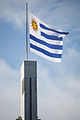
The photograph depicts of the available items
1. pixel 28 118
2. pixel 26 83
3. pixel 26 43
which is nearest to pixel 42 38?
pixel 26 43

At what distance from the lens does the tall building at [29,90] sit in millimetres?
43719

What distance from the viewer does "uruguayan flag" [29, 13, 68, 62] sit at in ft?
136

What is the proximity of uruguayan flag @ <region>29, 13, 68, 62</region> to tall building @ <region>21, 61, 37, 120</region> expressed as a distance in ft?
16.2

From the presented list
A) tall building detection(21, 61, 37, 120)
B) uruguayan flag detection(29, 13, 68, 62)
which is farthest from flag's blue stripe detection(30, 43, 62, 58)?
tall building detection(21, 61, 37, 120)

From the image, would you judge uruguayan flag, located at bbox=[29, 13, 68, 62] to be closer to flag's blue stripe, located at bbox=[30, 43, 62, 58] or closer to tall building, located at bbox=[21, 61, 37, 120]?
flag's blue stripe, located at bbox=[30, 43, 62, 58]

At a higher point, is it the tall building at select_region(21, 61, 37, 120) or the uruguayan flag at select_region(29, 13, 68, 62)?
the uruguayan flag at select_region(29, 13, 68, 62)

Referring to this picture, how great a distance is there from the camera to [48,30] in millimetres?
41750

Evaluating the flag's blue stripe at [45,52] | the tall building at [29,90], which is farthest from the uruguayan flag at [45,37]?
the tall building at [29,90]

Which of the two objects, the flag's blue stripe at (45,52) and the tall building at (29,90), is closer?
the flag's blue stripe at (45,52)

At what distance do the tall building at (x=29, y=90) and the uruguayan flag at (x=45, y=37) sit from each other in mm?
4947

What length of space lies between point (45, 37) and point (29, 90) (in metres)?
9.05

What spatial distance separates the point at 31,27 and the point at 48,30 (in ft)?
8.60

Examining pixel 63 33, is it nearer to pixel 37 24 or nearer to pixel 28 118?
pixel 37 24

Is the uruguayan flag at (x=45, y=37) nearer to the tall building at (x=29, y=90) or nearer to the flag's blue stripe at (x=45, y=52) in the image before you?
the flag's blue stripe at (x=45, y=52)
